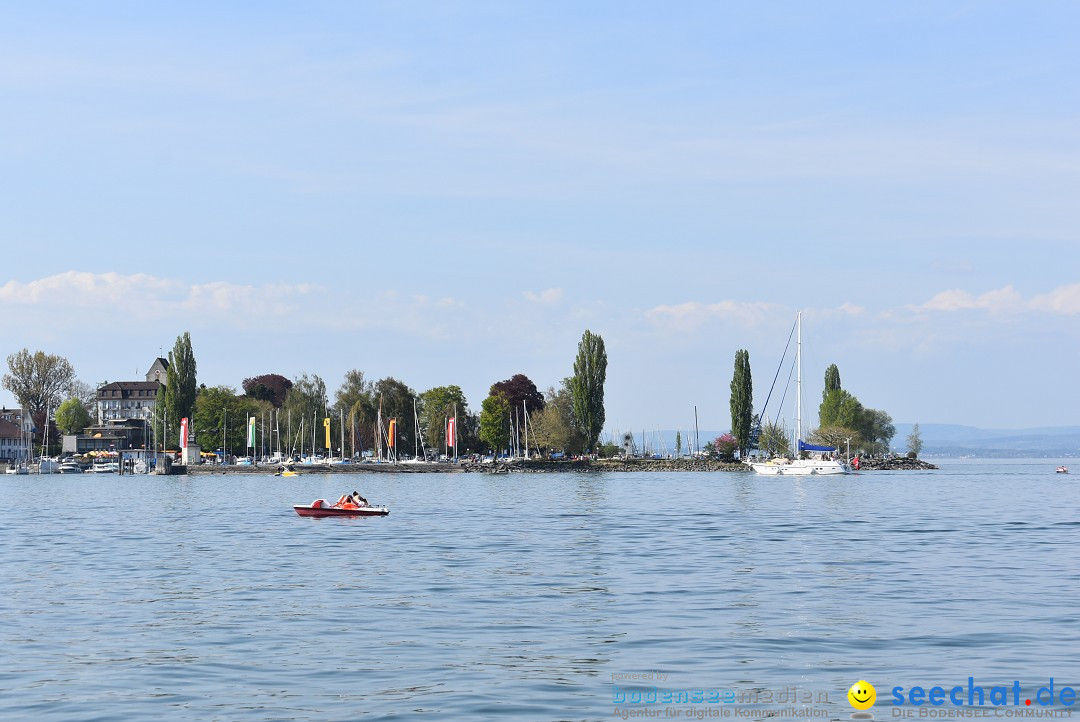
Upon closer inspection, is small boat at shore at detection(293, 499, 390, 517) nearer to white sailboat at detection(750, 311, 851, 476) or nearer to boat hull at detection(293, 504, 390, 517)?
boat hull at detection(293, 504, 390, 517)

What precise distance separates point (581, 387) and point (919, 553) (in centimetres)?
11625

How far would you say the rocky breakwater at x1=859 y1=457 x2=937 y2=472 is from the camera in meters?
176

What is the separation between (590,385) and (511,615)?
5116 inches

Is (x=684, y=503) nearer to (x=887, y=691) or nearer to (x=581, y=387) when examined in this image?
(x=887, y=691)

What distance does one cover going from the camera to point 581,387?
6112 inches

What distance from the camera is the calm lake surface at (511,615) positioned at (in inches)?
715

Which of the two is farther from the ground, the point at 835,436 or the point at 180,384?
the point at 180,384

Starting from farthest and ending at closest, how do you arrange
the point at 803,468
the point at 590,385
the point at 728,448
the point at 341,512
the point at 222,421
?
the point at 222,421
the point at 728,448
the point at 590,385
the point at 803,468
the point at 341,512

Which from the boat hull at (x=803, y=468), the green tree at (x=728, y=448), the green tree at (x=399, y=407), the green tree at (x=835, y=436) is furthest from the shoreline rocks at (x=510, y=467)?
the boat hull at (x=803, y=468)

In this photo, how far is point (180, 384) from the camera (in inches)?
6535

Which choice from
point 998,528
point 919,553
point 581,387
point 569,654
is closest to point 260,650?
point 569,654

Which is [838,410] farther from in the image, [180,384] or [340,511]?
[340,511]

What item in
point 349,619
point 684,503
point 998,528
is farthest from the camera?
point 684,503

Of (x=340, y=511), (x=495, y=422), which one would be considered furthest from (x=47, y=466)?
(x=340, y=511)
